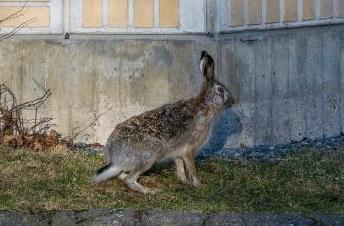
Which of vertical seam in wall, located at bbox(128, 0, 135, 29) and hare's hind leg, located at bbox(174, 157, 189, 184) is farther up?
vertical seam in wall, located at bbox(128, 0, 135, 29)

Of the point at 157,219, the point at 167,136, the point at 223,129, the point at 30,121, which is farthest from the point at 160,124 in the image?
the point at 30,121

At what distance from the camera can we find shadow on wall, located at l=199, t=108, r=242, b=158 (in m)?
10.8

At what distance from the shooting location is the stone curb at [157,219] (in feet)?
26.0

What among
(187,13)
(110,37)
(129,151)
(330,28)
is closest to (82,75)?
(110,37)

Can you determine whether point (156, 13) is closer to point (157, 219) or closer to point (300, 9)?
point (300, 9)

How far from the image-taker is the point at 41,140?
34.9 ft

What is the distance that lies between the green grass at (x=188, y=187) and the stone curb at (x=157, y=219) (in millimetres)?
177

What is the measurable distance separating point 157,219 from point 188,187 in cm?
121

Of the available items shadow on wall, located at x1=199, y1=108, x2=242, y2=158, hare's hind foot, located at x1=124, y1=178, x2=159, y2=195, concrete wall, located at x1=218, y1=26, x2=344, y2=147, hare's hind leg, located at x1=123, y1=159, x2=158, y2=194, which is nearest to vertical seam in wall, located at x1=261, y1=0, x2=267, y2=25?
concrete wall, located at x1=218, y1=26, x2=344, y2=147

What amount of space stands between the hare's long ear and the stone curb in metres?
1.86

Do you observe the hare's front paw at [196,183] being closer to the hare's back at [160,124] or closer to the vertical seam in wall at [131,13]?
the hare's back at [160,124]

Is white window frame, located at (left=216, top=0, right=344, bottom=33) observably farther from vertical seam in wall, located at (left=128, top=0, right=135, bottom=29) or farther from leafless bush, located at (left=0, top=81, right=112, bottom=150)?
leafless bush, located at (left=0, top=81, right=112, bottom=150)

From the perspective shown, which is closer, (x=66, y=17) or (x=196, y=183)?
(x=196, y=183)

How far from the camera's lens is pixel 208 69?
9562 mm
